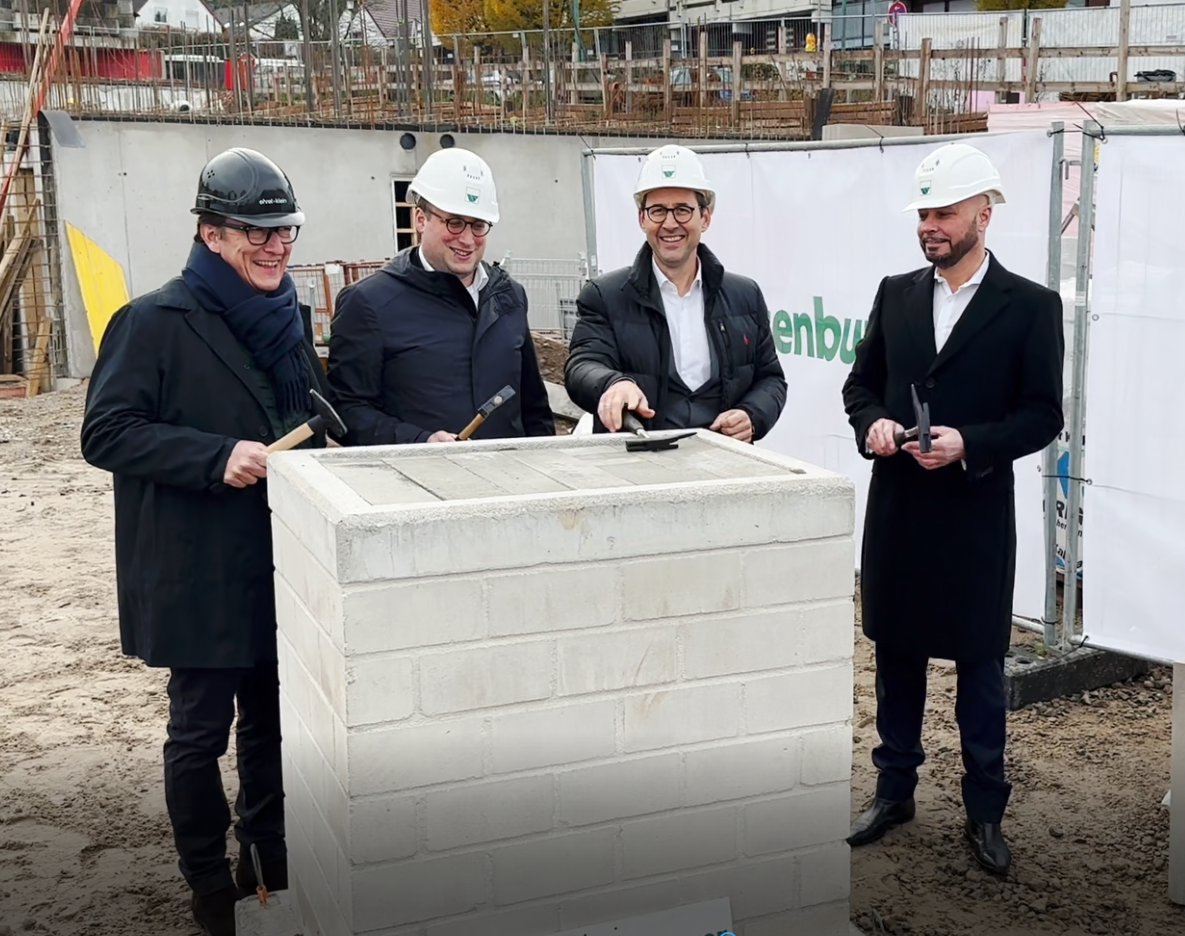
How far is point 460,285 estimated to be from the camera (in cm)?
431

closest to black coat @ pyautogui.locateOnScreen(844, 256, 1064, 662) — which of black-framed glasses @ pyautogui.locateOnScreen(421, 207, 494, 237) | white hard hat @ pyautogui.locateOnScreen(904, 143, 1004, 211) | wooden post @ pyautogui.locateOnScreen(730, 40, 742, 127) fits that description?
white hard hat @ pyautogui.locateOnScreen(904, 143, 1004, 211)

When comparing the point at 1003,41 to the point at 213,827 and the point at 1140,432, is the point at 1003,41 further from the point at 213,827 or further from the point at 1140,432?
the point at 213,827

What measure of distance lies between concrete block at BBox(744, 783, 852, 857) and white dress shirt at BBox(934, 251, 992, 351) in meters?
1.80

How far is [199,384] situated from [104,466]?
32 cm

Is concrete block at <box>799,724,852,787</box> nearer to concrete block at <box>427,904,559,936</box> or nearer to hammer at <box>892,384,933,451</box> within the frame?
concrete block at <box>427,904,559,936</box>

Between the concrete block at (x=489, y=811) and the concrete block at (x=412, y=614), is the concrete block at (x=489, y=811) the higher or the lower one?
the lower one

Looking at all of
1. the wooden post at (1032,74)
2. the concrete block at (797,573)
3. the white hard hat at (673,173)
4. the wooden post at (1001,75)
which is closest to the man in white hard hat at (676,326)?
the white hard hat at (673,173)

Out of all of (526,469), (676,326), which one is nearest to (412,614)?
(526,469)

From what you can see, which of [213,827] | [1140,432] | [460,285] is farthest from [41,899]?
[1140,432]

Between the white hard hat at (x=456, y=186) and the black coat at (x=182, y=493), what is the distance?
854 millimetres

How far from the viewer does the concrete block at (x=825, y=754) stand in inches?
111

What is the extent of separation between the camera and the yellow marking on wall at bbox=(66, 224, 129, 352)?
17.4m

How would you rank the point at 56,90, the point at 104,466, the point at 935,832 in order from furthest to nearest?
the point at 56,90, the point at 935,832, the point at 104,466

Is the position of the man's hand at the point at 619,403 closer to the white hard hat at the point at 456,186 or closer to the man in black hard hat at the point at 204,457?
the white hard hat at the point at 456,186
